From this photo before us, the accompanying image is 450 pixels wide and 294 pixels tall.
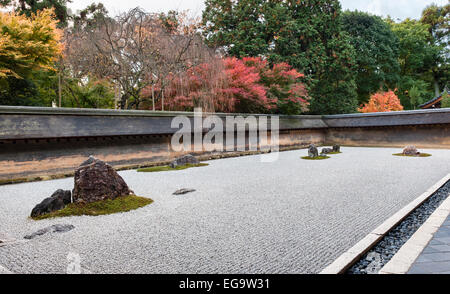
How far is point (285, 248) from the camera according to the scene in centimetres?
265

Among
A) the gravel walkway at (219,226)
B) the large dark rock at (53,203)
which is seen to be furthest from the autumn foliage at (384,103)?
the large dark rock at (53,203)

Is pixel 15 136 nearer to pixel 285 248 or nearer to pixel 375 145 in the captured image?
pixel 285 248

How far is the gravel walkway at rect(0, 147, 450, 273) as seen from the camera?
2.38 metres

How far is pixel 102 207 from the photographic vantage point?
412cm

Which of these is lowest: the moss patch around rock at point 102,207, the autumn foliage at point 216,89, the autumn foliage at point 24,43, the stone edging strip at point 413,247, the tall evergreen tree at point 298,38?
the moss patch around rock at point 102,207

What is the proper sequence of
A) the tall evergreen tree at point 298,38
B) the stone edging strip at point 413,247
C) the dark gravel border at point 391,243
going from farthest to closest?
1. the tall evergreen tree at point 298,38
2. the dark gravel border at point 391,243
3. the stone edging strip at point 413,247

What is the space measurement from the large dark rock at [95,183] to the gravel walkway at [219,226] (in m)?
0.54

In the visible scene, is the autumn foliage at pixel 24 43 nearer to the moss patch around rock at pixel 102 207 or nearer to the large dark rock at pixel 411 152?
the moss patch around rock at pixel 102 207

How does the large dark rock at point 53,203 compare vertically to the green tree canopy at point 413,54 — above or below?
below

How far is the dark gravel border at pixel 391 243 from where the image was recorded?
2.33 m

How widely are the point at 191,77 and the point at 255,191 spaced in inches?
295

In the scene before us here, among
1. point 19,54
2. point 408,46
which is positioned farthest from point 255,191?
point 408,46

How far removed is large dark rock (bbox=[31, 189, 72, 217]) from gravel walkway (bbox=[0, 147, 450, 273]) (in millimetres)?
174

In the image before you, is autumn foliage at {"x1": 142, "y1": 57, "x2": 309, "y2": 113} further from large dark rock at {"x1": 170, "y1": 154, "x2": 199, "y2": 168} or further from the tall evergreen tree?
the tall evergreen tree
